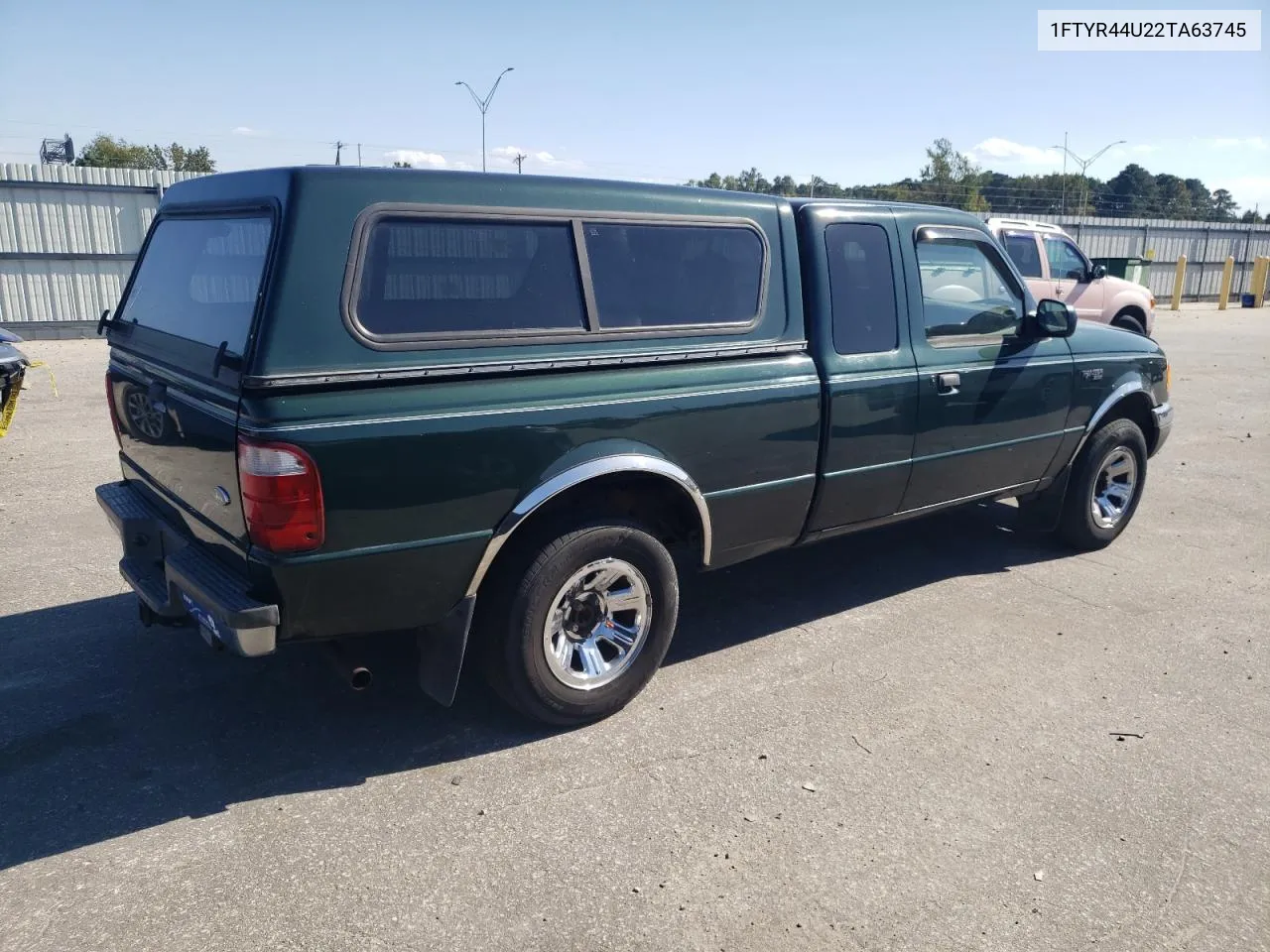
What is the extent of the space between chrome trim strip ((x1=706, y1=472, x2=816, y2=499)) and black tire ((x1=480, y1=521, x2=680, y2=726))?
34 centimetres

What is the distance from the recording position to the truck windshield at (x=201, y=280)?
3242 millimetres

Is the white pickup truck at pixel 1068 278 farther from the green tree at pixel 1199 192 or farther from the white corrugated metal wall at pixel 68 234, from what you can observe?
the green tree at pixel 1199 192

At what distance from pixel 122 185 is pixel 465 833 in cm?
1634

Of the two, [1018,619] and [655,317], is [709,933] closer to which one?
[655,317]

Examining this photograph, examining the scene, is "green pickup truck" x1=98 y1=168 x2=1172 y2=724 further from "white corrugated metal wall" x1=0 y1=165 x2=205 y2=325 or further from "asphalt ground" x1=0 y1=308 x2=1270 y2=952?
"white corrugated metal wall" x1=0 y1=165 x2=205 y2=325

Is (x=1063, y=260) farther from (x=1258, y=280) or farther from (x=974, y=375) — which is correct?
(x=1258, y=280)

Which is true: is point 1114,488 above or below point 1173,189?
below

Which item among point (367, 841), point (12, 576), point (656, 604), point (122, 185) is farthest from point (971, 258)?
point (122, 185)

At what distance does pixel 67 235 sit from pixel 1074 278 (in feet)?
50.7

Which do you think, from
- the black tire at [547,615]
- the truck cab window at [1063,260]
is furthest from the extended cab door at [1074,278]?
the black tire at [547,615]

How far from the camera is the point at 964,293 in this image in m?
5.09

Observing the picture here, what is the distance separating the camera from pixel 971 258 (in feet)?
16.8

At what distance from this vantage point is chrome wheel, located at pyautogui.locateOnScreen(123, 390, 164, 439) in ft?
12.0

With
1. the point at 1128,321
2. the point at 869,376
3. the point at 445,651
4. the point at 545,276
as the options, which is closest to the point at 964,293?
the point at 869,376
